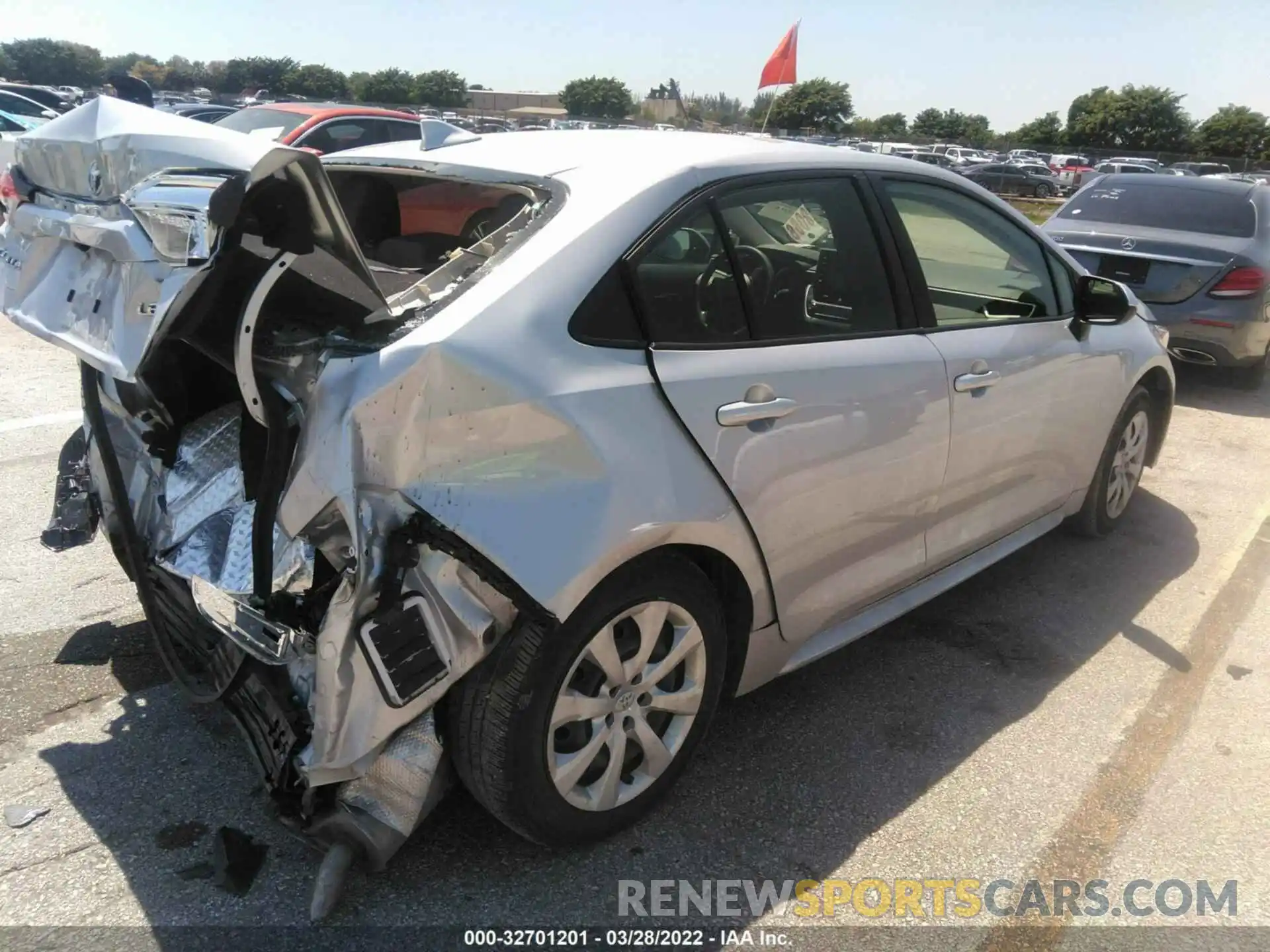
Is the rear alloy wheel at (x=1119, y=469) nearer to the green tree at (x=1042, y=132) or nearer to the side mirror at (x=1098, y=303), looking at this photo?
the side mirror at (x=1098, y=303)

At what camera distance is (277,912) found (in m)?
2.29

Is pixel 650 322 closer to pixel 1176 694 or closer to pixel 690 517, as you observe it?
pixel 690 517

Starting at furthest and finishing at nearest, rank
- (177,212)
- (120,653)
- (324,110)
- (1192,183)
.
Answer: (324,110) → (1192,183) → (120,653) → (177,212)

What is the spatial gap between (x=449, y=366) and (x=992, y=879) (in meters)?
1.87

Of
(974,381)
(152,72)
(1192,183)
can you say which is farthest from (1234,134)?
(152,72)

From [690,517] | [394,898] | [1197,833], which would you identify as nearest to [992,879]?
[1197,833]

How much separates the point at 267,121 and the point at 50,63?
294 feet

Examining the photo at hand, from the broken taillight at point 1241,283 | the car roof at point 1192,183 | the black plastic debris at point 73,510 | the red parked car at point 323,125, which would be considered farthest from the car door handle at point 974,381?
the car roof at point 1192,183

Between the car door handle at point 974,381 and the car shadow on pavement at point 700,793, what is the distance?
101cm

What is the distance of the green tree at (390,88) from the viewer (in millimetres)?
71562

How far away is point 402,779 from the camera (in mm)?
2246

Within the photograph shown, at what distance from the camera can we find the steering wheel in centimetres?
262

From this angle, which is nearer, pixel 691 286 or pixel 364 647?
pixel 364 647

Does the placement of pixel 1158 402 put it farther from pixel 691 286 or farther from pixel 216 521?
pixel 216 521
